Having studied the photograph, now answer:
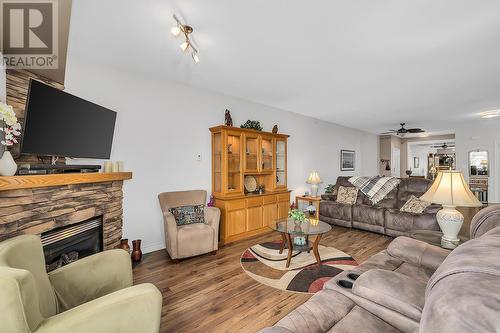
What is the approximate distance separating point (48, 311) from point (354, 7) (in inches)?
114

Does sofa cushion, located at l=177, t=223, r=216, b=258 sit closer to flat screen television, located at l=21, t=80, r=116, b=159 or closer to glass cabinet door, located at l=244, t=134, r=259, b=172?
flat screen television, located at l=21, t=80, r=116, b=159

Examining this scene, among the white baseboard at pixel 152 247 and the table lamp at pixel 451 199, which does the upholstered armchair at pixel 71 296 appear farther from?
Result: the table lamp at pixel 451 199

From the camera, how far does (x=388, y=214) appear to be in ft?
13.5

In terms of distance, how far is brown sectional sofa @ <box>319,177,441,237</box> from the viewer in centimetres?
380

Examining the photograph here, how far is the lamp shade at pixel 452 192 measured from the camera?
209 centimetres

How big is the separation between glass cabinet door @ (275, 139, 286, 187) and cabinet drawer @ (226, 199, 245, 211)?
A: 3.67 feet

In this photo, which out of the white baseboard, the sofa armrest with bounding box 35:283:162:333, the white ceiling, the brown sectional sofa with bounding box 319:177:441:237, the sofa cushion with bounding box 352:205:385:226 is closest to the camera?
the sofa armrest with bounding box 35:283:162:333

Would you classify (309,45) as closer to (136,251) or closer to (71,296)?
(71,296)

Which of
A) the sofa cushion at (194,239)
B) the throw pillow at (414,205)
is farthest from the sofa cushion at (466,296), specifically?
the throw pillow at (414,205)

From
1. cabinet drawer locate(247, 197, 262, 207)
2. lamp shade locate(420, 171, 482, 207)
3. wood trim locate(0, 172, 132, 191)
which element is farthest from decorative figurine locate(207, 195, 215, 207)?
lamp shade locate(420, 171, 482, 207)

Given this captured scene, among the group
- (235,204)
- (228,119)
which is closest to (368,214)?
(235,204)

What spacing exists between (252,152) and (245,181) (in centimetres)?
55

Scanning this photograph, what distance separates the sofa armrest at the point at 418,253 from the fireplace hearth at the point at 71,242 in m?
2.93

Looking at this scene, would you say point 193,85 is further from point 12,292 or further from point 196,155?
point 12,292
